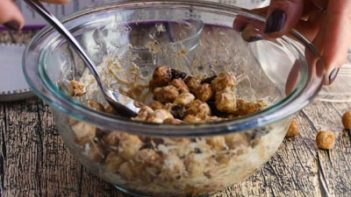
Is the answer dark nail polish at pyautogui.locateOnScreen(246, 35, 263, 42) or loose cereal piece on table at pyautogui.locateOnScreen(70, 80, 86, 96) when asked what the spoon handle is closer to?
loose cereal piece on table at pyautogui.locateOnScreen(70, 80, 86, 96)

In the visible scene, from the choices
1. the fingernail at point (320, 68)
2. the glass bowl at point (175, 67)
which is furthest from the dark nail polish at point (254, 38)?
the fingernail at point (320, 68)

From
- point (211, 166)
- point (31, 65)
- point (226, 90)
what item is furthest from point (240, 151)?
point (31, 65)

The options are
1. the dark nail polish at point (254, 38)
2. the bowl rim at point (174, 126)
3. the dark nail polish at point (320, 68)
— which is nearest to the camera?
the bowl rim at point (174, 126)

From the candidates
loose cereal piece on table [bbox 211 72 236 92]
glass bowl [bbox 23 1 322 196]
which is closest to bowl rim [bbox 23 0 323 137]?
glass bowl [bbox 23 1 322 196]

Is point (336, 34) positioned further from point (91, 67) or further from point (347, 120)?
point (91, 67)

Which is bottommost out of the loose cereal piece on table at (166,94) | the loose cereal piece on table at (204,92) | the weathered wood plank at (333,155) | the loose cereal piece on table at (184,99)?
the weathered wood plank at (333,155)

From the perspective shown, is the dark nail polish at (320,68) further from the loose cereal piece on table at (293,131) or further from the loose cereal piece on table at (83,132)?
the loose cereal piece on table at (83,132)
